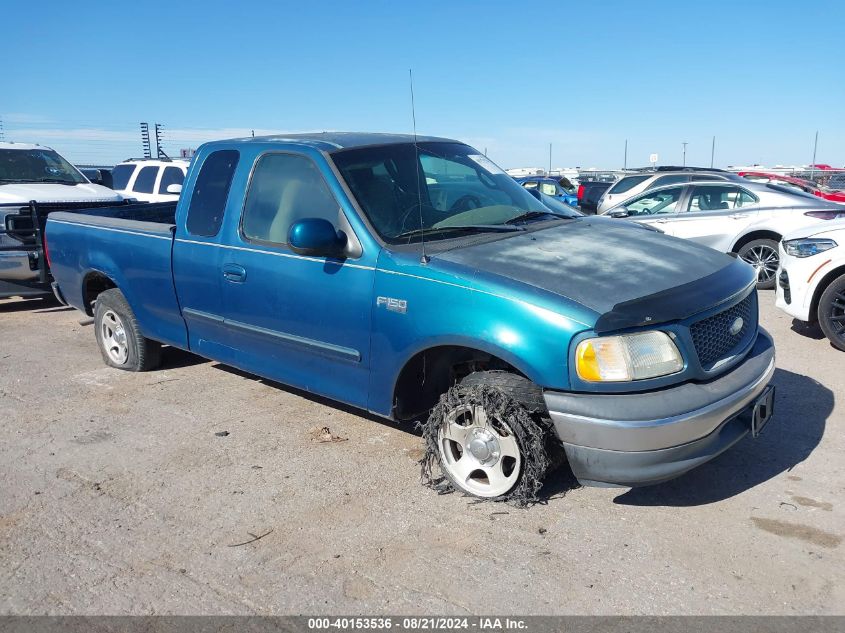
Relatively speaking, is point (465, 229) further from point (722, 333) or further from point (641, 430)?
point (641, 430)

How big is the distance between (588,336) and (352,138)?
2.30m

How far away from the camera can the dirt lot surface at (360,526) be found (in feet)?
9.96

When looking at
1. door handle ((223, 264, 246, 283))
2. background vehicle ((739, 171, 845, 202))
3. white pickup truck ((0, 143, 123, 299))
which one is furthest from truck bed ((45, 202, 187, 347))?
background vehicle ((739, 171, 845, 202))

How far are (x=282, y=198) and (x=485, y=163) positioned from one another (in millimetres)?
1462

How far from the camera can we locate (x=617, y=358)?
10.7 feet

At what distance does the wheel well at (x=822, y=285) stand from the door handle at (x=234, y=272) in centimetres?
495

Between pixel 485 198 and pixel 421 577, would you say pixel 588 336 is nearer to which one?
pixel 421 577

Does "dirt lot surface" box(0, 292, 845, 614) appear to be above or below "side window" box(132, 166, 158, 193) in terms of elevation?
below

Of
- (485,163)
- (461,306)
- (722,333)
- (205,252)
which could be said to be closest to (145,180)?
(205,252)

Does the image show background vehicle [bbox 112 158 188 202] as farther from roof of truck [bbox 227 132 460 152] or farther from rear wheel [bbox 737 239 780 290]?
rear wheel [bbox 737 239 780 290]

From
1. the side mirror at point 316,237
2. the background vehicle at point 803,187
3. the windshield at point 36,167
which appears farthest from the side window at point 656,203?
the windshield at point 36,167

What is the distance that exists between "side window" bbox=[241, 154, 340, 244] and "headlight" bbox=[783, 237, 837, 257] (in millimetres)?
4612

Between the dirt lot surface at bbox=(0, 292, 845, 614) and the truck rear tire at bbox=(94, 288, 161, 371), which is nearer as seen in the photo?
→ the dirt lot surface at bbox=(0, 292, 845, 614)

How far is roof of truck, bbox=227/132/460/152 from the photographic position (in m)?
4.57
